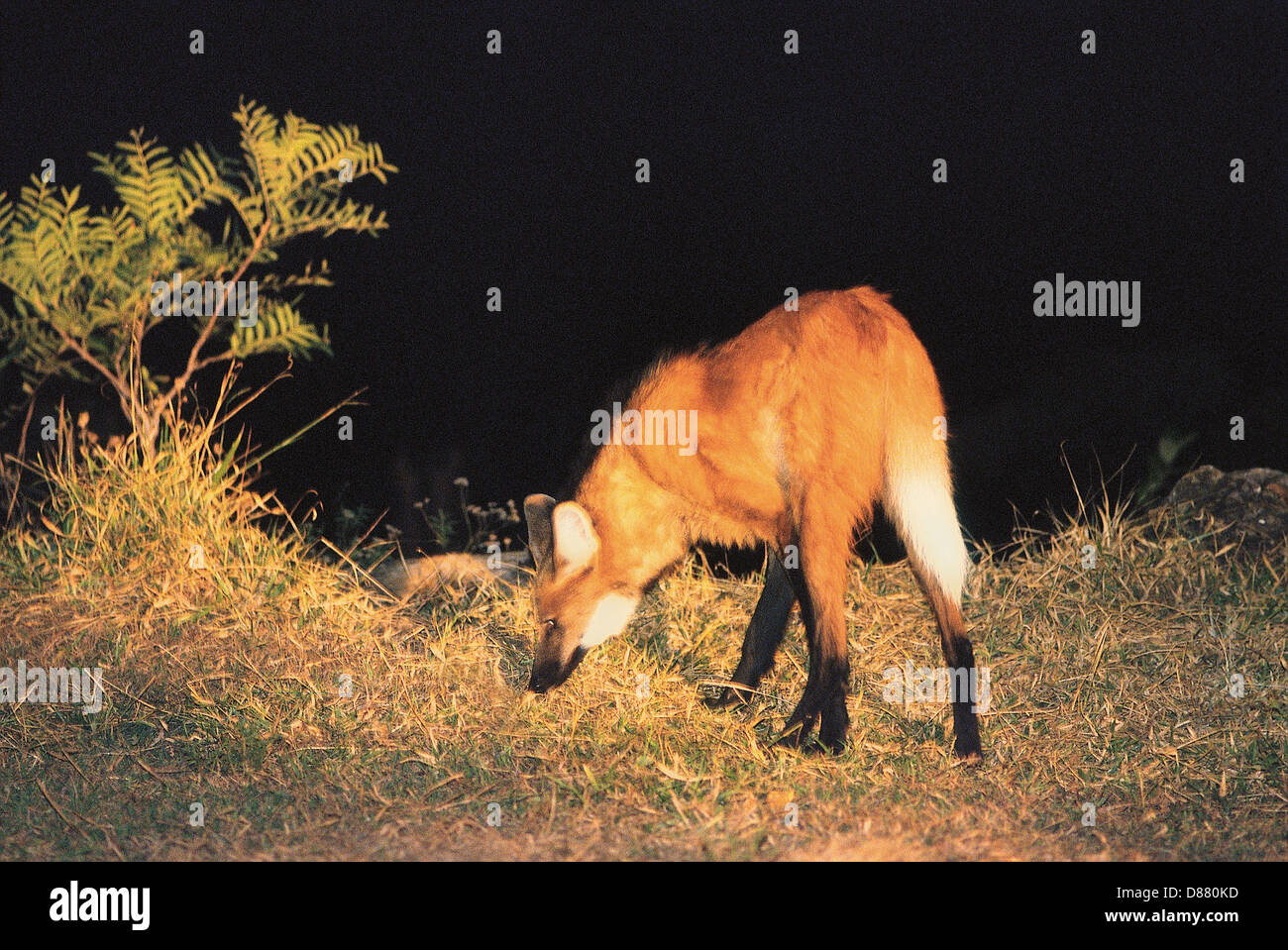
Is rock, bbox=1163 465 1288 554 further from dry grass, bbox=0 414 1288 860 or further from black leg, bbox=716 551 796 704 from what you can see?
black leg, bbox=716 551 796 704

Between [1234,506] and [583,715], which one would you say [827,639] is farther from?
[1234,506]

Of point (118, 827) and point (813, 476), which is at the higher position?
point (813, 476)

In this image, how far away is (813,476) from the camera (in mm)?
3742

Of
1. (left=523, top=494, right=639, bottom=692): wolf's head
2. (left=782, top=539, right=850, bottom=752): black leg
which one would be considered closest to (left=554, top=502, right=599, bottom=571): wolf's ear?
(left=523, top=494, right=639, bottom=692): wolf's head

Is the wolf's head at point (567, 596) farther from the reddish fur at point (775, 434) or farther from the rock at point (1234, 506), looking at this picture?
the rock at point (1234, 506)

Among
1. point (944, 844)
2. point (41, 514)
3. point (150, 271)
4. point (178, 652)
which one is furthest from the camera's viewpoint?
point (150, 271)

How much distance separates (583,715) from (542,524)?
710 mm

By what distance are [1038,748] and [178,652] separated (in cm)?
308

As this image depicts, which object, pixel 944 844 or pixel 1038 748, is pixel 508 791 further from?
pixel 1038 748

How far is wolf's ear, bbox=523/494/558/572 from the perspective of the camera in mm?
4215

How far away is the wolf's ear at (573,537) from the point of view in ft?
13.4

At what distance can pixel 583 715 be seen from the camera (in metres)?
4.01

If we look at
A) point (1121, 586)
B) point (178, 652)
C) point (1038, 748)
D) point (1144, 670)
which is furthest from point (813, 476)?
point (178, 652)

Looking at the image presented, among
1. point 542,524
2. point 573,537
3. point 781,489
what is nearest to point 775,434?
point 781,489
